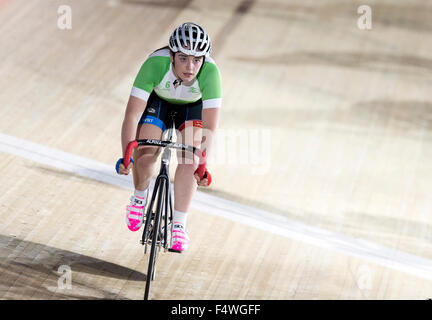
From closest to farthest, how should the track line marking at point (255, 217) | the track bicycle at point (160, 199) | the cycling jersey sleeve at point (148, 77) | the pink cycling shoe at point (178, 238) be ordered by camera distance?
the track bicycle at point (160, 199), the cycling jersey sleeve at point (148, 77), the pink cycling shoe at point (178, 238), the track line marking at point (255, 217)

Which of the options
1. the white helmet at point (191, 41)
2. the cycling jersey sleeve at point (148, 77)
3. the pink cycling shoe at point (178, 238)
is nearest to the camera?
the white helmet at point (191, 41)

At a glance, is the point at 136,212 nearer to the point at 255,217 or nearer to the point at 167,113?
the point at 167,113

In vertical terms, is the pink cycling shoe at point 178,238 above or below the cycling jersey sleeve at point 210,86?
below

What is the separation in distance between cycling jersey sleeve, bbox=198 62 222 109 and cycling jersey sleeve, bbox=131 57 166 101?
0.21 metres

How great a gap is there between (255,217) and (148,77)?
150 centimetres

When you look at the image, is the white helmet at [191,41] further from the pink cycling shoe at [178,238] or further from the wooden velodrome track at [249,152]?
the wooden velodrome track at [249,152]

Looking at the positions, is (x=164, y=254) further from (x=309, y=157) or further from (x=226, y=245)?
(x=309, y=157)

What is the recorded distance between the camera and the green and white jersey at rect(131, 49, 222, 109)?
11.5ft

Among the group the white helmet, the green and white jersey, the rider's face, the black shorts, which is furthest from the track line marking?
the white helmet

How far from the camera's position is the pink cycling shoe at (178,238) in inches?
142

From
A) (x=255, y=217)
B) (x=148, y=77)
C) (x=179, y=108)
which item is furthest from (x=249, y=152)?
(x=148, y=77)

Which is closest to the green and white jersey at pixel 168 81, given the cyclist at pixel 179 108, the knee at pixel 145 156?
the cyclist at pixel 179 108

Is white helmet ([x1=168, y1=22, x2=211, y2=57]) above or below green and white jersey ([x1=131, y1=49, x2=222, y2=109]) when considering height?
above

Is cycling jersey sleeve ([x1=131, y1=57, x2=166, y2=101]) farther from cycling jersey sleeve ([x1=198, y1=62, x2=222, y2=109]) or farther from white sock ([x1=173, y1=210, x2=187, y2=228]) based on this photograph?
white sock ([x1=173, y1=210, x2=187, y2=228])
